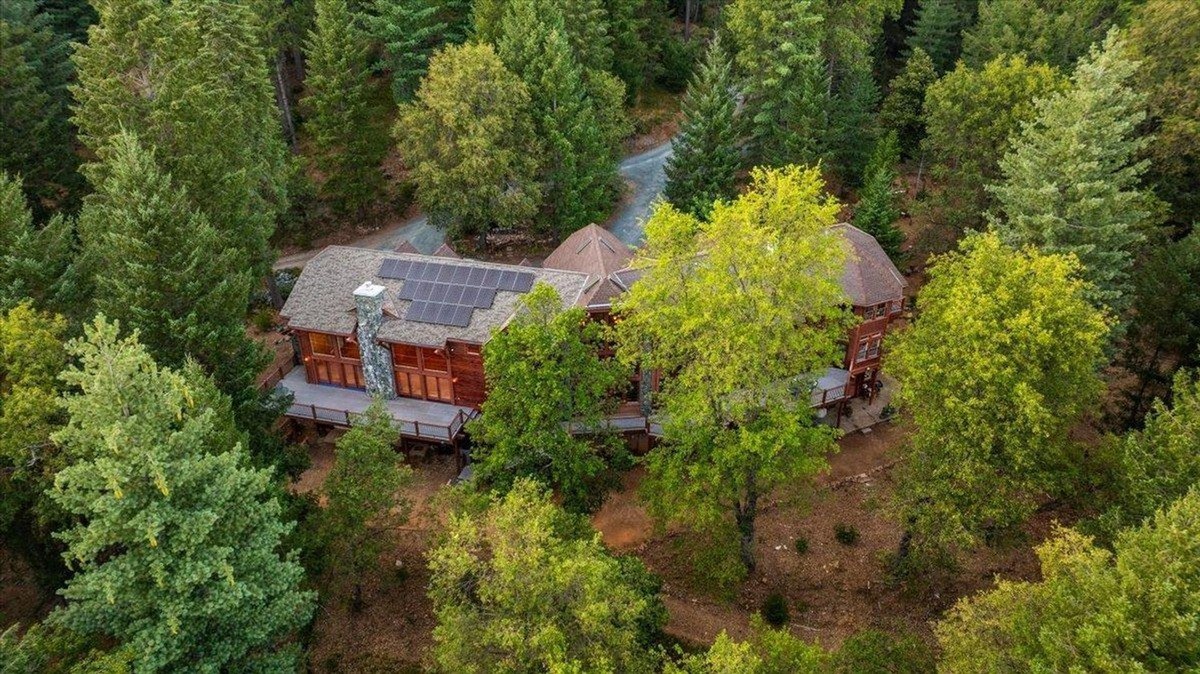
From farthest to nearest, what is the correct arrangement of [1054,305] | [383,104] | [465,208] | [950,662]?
[383,104] < [465,208] < [1054,305] < [950,662]

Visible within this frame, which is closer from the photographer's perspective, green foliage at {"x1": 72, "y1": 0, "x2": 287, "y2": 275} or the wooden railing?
green foliage at {"x1": 72, "y1": 0, "x2": 287, "y2": 275}

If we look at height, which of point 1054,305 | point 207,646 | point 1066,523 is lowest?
point 1066,523

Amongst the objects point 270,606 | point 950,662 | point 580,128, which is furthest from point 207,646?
point 580,128

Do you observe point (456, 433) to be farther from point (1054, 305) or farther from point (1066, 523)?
point (1066, 523)

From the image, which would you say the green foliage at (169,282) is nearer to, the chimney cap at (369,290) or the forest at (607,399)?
the forest at (607,399)

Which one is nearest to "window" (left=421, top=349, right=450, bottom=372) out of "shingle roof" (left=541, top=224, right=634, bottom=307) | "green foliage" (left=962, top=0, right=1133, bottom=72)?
"shingle roof" (left=541, top=224, right=634, bottom=307)

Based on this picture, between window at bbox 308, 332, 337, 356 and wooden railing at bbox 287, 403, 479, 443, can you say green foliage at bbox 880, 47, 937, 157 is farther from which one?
window at bbox 308, 332, 337, 356
